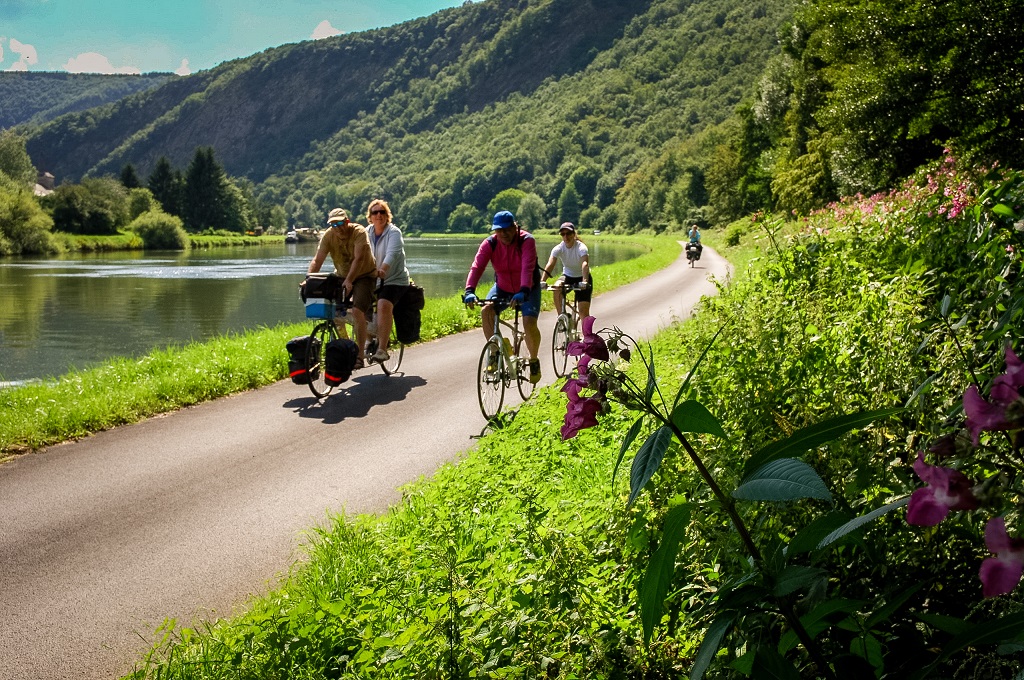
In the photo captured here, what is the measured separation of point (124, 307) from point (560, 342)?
82.7 feet

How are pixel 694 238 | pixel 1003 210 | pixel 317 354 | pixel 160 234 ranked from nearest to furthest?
pixel 1003 210, pixel 317 354, pixel 694 238, pixel 160 234

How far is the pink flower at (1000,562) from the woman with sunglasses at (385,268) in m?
9.53

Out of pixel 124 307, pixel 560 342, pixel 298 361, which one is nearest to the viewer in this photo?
pixel 298 361

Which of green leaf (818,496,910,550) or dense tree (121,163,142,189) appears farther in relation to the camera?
dense tree (121,163,142,189)

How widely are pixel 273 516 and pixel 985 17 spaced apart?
1615 centimetres

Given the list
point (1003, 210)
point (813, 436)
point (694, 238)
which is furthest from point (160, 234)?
point (813, 436)

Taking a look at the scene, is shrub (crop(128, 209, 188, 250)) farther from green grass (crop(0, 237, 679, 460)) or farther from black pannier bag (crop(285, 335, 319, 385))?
black pannier bag (crop(285, 335, 319, 385))

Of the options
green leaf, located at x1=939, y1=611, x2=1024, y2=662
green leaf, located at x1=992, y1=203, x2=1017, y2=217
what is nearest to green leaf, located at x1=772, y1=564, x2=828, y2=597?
green leaf, located at x1=939, y1=611, x2=1024, y2=662

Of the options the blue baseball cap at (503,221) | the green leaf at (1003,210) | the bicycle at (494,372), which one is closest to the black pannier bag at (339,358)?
the bicycle at (494,372)

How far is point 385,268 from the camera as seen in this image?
33.1 ft

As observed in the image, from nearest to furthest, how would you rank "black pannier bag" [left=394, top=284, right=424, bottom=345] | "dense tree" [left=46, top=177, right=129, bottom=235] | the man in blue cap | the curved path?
the curved path, the man in blue cap, "black pannier bag" [left=394, top=284, right=424, bottom=345], "dense tree" [left=46, top=177, right=129, bottom=235]

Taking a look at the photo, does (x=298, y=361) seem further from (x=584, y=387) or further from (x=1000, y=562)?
(x=1000, y=562)

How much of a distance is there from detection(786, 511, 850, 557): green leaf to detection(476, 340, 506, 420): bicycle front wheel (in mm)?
6948

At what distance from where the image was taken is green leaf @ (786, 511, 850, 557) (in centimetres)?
134
